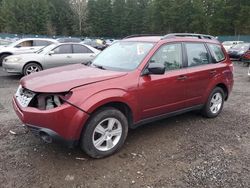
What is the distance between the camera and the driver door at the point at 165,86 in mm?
4516

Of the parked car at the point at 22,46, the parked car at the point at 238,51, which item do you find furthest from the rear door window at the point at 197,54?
the parked car at the point at 238,51

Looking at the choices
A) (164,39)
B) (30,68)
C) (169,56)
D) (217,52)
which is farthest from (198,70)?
(30,68)

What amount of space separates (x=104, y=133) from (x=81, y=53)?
7.80 m

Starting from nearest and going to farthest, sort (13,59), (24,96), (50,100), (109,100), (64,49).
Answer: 1. (50,100)
2. (109,100)
3. (24,96)
4. (13,59)
5. (64,49)

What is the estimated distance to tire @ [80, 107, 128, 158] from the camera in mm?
3912

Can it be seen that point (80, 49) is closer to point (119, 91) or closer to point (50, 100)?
point (119, 91)

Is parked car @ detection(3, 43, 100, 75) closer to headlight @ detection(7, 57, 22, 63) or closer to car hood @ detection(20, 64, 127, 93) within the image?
headlight @ detection(7, 57, 22, 63)

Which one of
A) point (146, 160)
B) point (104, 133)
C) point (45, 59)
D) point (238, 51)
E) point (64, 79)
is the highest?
point (238, 51)

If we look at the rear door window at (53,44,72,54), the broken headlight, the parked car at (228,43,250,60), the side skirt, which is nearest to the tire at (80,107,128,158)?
the side skirt

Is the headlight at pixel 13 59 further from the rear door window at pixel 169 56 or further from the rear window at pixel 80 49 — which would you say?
the rear door window at pixel 169 56

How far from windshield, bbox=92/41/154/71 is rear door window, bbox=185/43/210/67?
94 cm

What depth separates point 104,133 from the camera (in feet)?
13.6

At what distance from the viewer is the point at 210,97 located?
5.92 m

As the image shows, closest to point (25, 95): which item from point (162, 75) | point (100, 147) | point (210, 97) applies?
point (100, 147)
